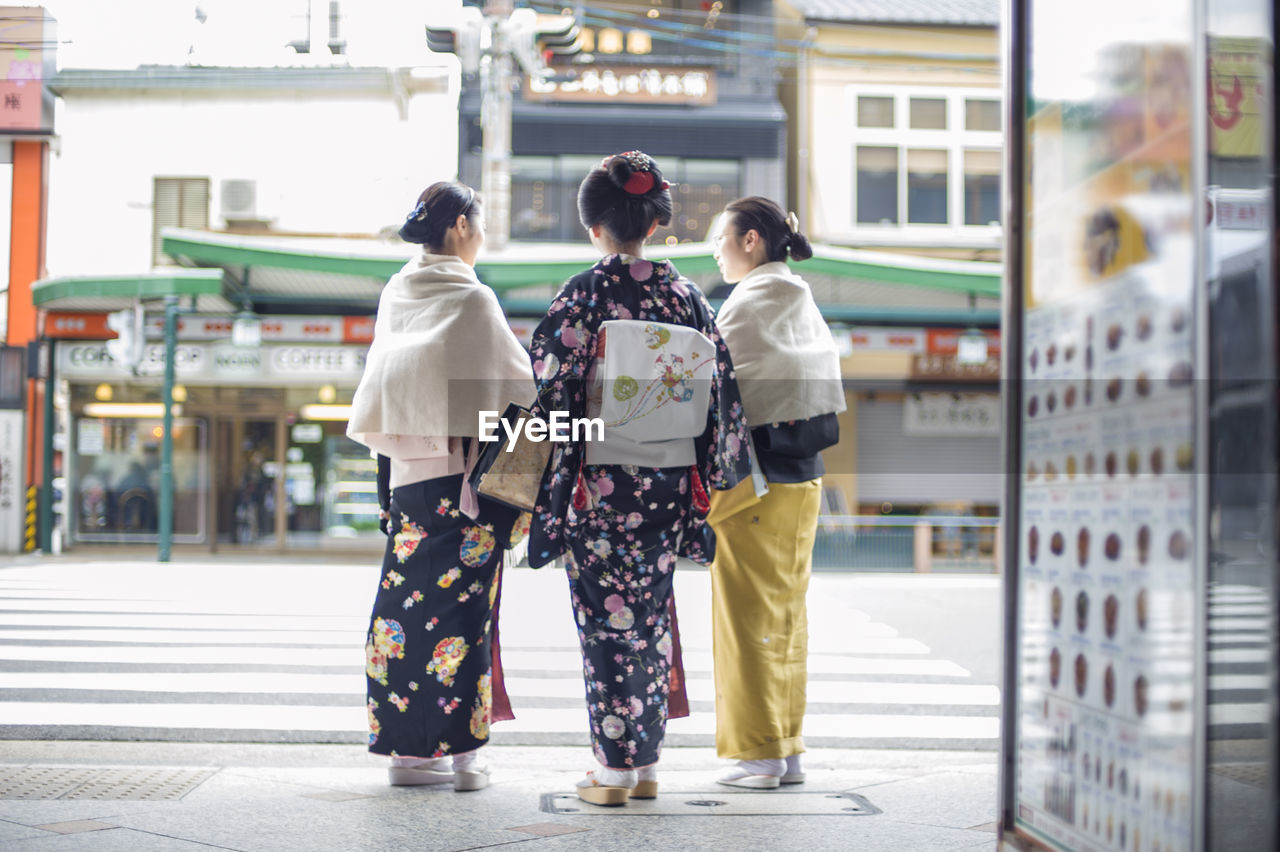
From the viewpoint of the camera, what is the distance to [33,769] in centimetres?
361

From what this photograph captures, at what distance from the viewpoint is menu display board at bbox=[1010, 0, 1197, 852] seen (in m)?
1.69

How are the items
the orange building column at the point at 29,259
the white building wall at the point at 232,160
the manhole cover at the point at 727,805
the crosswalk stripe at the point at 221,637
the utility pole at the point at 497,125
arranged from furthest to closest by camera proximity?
the white building wall at the point at 232,160
the orange building column at the point at 29,259
the utility pole at the point at 497,125
the crosswalk stripe at the point at 221,637
the manhole cover at the point at 727,805

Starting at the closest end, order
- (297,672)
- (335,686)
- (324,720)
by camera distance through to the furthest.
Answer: (324,720) < (335,686) < (297,672)

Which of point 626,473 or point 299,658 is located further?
Result: point 299,658

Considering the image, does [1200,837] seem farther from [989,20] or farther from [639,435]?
[989,20]

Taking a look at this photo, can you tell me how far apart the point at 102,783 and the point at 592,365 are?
6.16ft

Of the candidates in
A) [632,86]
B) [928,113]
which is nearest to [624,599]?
[632,86]

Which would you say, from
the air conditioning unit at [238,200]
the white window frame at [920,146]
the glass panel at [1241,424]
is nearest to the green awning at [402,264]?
the air conditioning unit at [238,200]

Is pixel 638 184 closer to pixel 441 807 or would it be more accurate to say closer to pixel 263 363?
pixel 441 807

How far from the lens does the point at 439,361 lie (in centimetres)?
344

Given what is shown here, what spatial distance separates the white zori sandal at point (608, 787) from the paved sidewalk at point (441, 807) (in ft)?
0.12

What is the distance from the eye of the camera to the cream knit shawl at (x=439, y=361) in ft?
11.2

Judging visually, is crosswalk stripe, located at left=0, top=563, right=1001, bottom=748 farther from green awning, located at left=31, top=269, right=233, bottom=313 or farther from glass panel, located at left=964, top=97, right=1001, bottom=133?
glass panel, located at left=964, top=97, right=1001, bottom=133

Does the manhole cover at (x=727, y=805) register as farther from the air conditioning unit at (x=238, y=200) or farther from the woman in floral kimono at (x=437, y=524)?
the air conditioning unit at (x=238, y=200)
